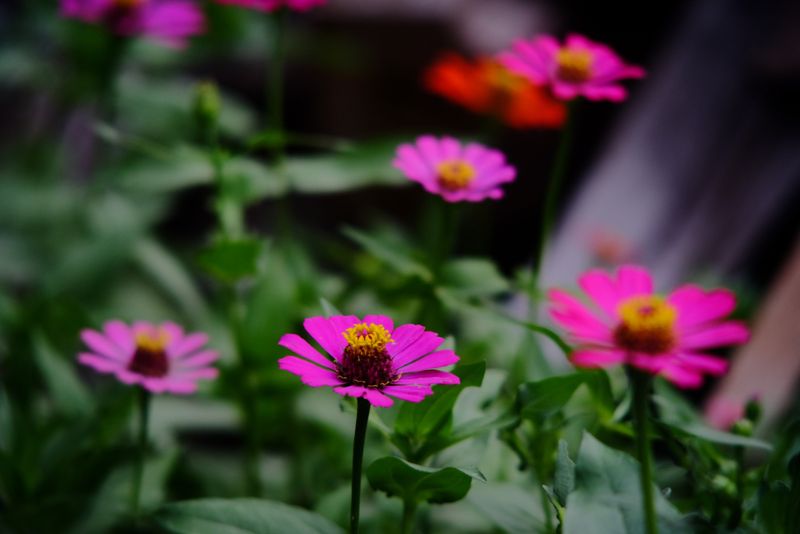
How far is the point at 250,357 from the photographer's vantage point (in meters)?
0.84

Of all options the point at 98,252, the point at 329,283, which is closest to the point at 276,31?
the point at 329,283

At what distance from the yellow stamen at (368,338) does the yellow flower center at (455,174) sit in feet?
0.66

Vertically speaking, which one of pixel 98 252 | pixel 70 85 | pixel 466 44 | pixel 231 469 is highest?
pixel 466 44

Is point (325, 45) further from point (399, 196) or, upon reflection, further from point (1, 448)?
point (1, 448)

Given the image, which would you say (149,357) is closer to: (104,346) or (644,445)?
(104,346)

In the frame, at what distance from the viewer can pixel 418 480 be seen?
1.82 ft

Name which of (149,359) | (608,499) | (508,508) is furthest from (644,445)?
(149,359)

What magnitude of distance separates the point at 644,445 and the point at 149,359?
1.24 feet

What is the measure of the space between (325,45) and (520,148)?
1.61 feet

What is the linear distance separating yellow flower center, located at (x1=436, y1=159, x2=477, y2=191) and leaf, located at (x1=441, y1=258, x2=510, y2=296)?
0.09 m

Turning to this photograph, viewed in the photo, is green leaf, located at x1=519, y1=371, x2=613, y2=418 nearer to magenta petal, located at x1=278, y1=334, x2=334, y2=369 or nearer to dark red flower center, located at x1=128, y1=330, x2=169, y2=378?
magenta petal, located at x1=278, y1=334, x2=334, y2=369

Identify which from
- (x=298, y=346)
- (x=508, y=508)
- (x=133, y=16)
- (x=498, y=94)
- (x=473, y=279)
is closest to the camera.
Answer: (x=298, y=346)

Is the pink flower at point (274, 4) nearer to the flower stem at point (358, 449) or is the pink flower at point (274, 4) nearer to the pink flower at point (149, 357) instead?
the pink flower at point (149, 357)

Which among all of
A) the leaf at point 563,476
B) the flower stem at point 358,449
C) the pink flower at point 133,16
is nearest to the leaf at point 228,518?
the flower stem at point 358,449
